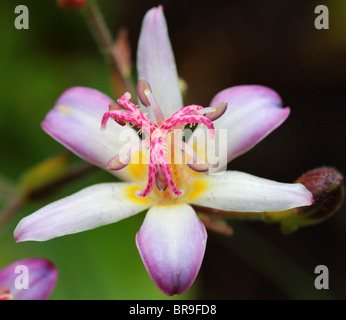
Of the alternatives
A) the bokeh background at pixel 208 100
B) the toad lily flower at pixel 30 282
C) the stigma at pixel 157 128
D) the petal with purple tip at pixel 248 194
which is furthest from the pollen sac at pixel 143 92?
the bokeh background at pixel 208 100

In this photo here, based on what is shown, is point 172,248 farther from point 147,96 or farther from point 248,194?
point 147,96

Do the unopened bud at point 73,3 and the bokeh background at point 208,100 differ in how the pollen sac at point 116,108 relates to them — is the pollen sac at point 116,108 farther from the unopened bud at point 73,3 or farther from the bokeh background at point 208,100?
the bokeh background at point 208,100

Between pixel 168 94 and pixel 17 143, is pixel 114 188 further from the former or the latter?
pixel 17 143

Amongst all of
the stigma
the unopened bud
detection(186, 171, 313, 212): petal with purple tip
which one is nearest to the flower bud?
detection(186, 171, 313, 212): petal with purple tip

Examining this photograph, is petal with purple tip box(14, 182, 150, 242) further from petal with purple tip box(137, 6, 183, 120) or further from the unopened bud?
the unopened bud
